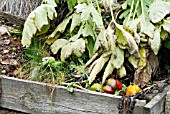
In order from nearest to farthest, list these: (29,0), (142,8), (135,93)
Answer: (135,93) → (142,8) → (29,0)

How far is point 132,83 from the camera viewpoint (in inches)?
100

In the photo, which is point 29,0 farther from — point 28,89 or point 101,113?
point 101,113

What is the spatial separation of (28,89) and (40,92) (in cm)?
9

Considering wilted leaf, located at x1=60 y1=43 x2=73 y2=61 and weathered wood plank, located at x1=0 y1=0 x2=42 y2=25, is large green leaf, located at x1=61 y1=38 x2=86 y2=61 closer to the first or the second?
wilted leaf, located at x1=60 y1=43 x2=73 y2=61

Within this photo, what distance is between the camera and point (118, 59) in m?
2.53

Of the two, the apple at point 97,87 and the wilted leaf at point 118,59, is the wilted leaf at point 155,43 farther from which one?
the apple at point 97,87

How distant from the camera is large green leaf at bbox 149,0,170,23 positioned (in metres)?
2.62

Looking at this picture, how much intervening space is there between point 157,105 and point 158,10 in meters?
0.65

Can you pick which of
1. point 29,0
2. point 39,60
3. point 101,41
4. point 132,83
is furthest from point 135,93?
point 29,0

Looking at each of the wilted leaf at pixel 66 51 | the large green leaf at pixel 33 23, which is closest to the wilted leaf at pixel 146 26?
the wilted leaf at pixel 66 51

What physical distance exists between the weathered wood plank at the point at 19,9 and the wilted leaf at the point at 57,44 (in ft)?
1.39

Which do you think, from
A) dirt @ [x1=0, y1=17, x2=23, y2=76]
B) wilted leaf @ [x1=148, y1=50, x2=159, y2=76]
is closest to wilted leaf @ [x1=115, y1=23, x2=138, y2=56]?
wilted leaf @ [x1=148, y1=50, x2=159, y2=76]

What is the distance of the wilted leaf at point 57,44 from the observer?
281 cm

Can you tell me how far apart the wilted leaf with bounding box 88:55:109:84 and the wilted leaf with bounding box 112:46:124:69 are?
67 mm
